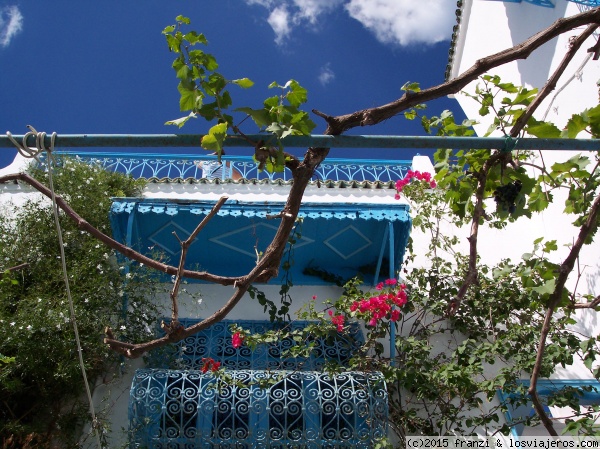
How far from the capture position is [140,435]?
14.0ft

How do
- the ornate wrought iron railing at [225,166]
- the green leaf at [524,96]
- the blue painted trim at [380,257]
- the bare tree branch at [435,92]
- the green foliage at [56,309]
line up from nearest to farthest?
the bare tree branch at [435,92]
the green leaf at [524,96]
the green foliage at [56,309]
the blue painted trim at [380,257]
the ornate wrought iron railing at [225,166]

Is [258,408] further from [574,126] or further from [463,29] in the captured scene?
[463,29]

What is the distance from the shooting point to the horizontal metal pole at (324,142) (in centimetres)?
232

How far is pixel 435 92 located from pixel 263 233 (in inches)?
128

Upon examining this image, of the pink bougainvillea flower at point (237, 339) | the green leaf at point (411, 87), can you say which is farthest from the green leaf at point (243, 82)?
the pink bougainvillea flower at point (237, 339)

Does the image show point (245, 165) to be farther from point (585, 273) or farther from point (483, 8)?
point (483, 8)

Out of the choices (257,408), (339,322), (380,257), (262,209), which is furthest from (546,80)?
(257,408)

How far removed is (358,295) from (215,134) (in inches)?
124

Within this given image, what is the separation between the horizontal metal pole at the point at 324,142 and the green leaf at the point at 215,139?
0.06 m

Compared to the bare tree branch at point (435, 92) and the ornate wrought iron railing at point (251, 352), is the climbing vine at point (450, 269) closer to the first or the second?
the bare tree branch at point (435, 92)

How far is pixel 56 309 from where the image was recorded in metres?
4.76

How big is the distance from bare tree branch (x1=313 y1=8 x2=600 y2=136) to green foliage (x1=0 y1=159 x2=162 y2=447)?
2699 mm

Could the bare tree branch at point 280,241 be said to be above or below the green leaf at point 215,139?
below

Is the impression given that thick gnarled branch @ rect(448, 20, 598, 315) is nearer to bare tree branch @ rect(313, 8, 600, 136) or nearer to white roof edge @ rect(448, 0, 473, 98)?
bare tree branch @ rect(313, 8, 600, 136)
